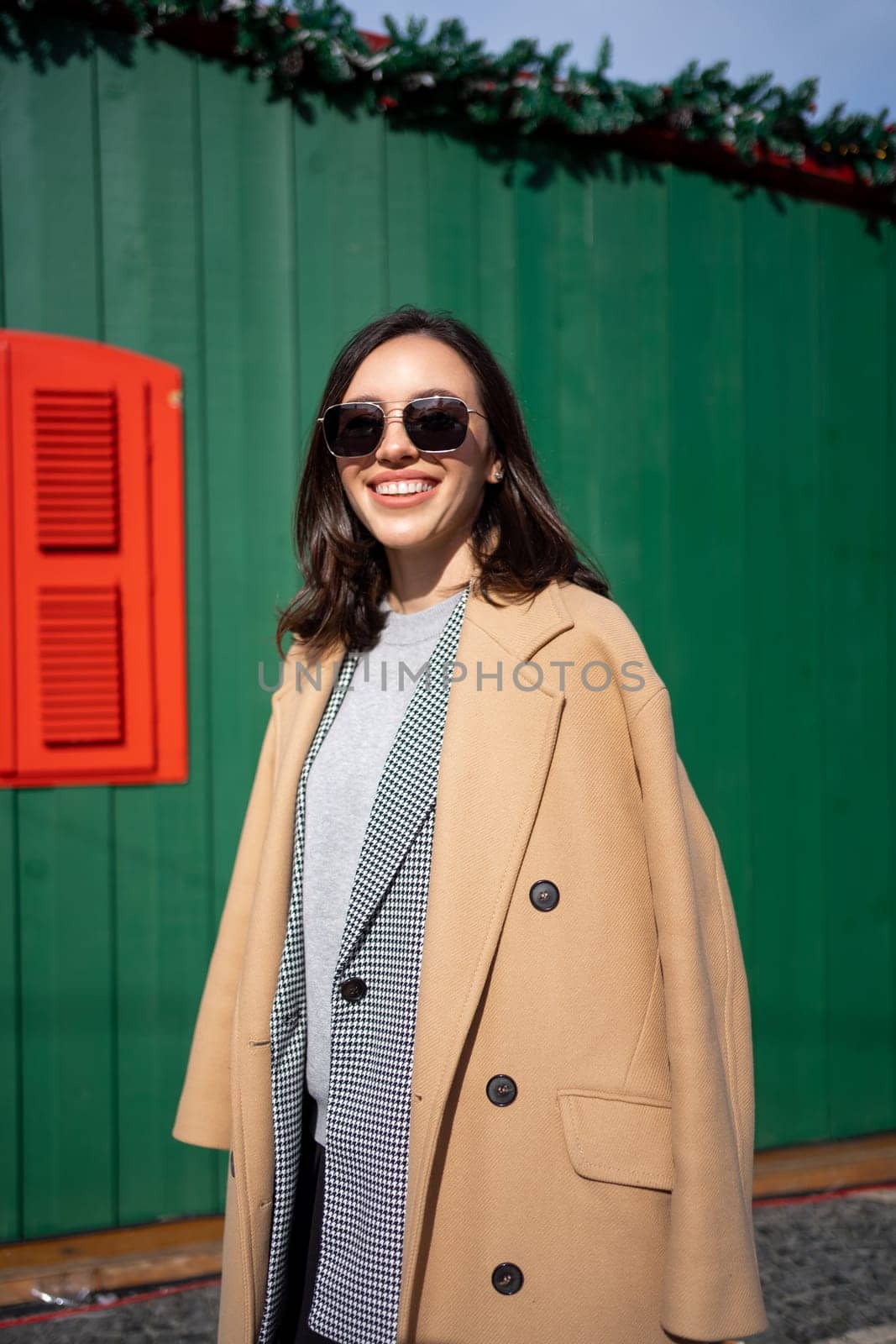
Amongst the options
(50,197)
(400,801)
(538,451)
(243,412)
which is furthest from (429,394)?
(50,197)

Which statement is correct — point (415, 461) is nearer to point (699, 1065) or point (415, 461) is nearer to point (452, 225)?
point (699, 1065)

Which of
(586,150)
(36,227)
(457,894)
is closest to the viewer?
(457,894)

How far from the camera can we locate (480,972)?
4.57ft

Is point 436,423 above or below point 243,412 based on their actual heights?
below

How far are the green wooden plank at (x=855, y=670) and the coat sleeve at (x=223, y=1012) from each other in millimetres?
2294

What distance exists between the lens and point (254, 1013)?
63.8 inches

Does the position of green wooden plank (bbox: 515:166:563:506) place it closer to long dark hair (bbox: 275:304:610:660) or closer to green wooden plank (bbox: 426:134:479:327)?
green wooden plank (bbox: 426:134:479:327)

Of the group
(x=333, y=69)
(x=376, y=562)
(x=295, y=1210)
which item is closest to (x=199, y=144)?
(x=333, y=69)

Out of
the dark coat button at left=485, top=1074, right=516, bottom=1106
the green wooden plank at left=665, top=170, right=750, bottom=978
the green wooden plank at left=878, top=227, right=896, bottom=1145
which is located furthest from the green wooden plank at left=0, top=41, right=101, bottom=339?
the green wooden plank at left=878, top=227, right=896, bottom=1145

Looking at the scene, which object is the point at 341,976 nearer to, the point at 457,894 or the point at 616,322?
the point at 457,894

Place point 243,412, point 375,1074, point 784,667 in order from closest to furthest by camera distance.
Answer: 1. point 375,1074
2. point 243,412
3. point 784,667

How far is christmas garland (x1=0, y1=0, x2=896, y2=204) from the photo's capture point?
2.77 metres

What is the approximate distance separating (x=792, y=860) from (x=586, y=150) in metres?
2.43

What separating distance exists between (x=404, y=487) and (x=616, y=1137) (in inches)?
40.8
